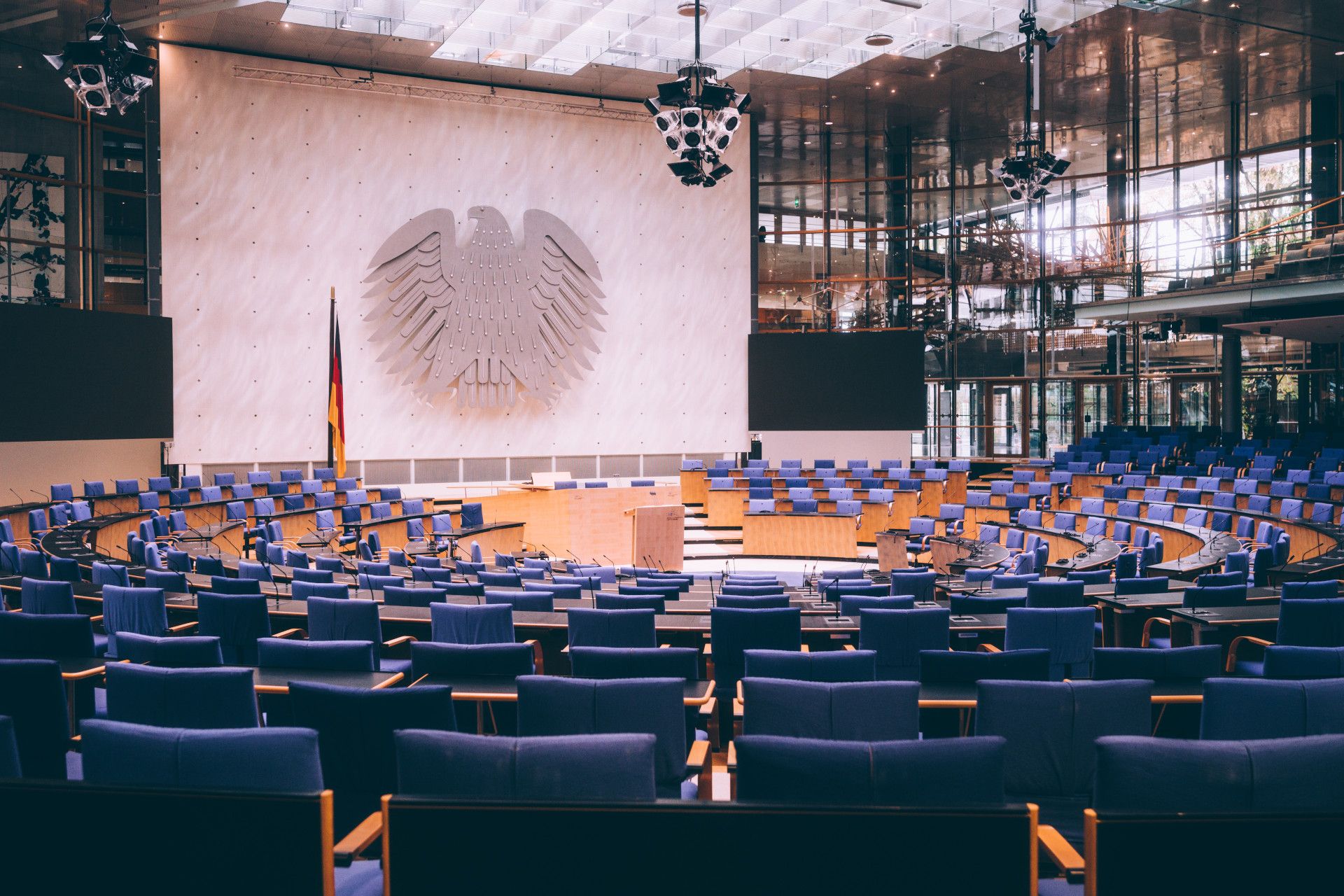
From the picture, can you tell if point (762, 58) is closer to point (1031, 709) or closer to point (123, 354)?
point (123, 354)

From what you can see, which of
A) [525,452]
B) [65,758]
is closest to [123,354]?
[525,452]

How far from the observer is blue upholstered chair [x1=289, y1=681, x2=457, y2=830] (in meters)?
2.99

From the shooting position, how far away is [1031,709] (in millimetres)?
3234

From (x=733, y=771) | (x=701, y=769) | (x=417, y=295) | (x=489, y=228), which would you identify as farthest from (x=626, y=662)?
(x=489, y=228)

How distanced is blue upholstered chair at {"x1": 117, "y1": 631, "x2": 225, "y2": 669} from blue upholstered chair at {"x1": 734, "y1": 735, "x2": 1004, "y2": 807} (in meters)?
2.85

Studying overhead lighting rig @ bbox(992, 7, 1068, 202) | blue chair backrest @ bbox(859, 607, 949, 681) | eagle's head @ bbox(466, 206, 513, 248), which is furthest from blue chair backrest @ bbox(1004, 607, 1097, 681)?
eagle's head @ bbox(466, 206, 513, 248)

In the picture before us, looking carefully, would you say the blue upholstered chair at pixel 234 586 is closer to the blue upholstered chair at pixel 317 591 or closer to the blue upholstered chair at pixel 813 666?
the blue upholstered chair at pixel 317 591

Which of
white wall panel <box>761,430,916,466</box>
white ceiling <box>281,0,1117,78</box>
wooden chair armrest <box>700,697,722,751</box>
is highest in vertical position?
white ceiling <box>281,0,1117,78</box>

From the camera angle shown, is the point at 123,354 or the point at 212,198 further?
the point at 212,198

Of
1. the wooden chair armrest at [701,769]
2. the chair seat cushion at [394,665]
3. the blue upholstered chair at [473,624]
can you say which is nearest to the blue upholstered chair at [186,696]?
the wooden chair armrest at [701,769]

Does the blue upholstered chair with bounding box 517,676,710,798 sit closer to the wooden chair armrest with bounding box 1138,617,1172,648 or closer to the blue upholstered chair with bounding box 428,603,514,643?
the blue upholstered chair with bounding box 428,603,514,643

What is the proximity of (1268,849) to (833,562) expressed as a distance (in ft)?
41.4

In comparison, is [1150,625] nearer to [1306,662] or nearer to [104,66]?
[1306,662]

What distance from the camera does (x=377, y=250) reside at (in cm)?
1797
